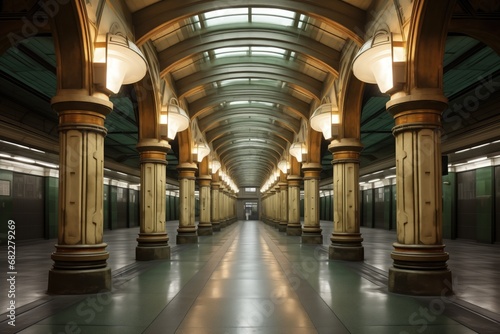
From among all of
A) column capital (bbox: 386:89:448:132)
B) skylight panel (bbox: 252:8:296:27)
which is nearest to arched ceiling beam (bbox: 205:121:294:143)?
skylight panel (bbox: 252:8:296:27)

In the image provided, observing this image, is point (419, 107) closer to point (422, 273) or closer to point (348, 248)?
point (422, 273)

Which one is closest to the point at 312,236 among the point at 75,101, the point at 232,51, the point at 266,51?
the point at 266,51

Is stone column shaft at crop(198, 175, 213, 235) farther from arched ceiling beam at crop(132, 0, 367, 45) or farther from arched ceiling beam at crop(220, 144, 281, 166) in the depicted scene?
arched ceiling beam at crop(132, 0, 367, 45)

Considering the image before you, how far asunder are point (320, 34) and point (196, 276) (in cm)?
699

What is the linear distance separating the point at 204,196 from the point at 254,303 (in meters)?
17.3

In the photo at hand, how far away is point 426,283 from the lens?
727cm

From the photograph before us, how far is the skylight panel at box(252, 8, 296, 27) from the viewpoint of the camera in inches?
436

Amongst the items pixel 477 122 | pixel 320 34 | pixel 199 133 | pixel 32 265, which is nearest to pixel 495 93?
pixel 477 122

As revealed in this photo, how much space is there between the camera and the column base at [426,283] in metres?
7.26

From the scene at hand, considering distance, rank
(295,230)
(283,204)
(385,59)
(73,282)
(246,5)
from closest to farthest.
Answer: (73,282) < (385,59) < (246,5) < (295,230) < (283,204)

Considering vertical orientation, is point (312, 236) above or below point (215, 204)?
below

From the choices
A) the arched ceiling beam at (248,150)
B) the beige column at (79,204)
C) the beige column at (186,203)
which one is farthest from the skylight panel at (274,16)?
the arched ceiling beam at (248,150)

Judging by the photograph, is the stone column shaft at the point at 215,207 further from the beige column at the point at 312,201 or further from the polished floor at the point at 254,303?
the polished floor at the point at 254,303

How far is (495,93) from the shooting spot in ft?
51.1
